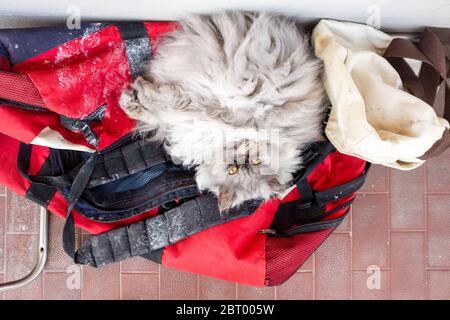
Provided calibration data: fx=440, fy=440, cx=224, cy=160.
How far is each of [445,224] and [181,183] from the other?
778 mm

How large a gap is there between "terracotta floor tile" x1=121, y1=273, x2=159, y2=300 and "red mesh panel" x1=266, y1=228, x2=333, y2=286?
1.24 ft

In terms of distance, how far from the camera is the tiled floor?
1250 millimetres

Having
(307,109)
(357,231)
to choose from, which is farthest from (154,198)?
(357,231)

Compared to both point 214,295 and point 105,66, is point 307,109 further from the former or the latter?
point 214,295

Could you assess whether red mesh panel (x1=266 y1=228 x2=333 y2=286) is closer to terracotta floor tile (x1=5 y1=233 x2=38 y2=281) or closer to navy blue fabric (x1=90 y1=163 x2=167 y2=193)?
navy blue fabric (x1=90 y1=163 x2=167 y2=193)

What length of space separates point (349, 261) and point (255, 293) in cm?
29

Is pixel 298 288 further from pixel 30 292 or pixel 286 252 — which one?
pixel 30 292

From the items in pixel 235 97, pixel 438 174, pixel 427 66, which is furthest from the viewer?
pixel 438 174

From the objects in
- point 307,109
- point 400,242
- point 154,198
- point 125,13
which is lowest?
point 400,242

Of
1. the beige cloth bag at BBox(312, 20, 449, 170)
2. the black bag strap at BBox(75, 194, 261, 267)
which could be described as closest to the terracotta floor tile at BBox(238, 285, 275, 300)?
the black bag strap at BBox(75, 194, 261, 267)

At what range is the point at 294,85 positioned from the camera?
2.84ft

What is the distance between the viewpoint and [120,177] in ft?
3.36

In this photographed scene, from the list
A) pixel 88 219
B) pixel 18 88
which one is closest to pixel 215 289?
pixel 88 219

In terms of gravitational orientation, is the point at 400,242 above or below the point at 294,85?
below
